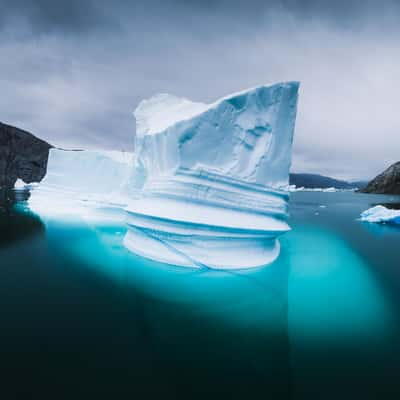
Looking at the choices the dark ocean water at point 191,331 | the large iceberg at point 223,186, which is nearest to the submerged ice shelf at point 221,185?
the large iceberg at point 223,186

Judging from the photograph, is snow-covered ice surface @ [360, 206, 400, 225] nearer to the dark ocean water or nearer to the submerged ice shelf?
the dark ocean water

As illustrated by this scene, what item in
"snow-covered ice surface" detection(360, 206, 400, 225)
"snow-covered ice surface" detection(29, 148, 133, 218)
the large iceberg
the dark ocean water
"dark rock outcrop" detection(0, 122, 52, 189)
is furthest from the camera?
"dark rock outcrop" detection(0, 122, 52, 189)

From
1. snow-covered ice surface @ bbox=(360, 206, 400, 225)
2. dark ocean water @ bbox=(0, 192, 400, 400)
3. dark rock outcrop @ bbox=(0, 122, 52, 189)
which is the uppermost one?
dark rock outcrop @ bbox=(0, 122, 52, 189)

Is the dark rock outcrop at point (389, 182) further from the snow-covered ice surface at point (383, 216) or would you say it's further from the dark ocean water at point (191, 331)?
the dark ocean water at point (191, 331)

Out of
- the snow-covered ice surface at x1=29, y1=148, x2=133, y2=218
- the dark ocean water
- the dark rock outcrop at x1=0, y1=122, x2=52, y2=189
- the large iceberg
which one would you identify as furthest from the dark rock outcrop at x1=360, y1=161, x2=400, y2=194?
the dark rock outcrop at x1=0, y1=122, x2=52, y2=189

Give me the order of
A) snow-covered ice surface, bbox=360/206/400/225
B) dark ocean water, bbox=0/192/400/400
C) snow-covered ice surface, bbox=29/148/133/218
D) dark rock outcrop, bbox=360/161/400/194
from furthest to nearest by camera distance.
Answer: dark rock outcrop, bbox=360/161/400/194 < snow-covered ice surface, bbox=29/148/133/218 < snow-covered ice surface, bbox=360/206/400/225 < dark ocean water, bbox=0/192/400/400

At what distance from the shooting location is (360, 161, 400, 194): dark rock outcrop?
5053cm

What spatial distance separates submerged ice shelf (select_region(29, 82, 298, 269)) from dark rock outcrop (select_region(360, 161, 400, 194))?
5823 centimetres

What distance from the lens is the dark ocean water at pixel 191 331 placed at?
2.17 metres

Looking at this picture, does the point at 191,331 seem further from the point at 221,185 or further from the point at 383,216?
the point at 383,216

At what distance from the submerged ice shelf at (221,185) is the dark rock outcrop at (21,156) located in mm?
49732

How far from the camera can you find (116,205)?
12336mm

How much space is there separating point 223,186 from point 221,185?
0.05 meters

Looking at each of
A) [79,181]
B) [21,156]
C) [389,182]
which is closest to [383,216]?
[79,181]
